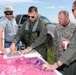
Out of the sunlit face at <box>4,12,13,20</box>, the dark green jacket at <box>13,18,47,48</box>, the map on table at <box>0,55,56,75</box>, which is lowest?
the map on table at <box>0,55,56,75</box>

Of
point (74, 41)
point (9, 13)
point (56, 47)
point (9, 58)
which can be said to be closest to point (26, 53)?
point (9, 58)

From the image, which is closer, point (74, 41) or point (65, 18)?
point (74, 41)

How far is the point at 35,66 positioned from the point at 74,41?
0.75 m

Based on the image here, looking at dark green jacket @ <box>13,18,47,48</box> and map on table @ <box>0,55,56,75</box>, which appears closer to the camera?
map on table @ <box>0,55,56,75</box>

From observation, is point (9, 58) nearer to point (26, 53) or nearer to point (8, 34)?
point (26, 53)

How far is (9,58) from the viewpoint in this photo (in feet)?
11.8

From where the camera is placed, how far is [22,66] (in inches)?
123

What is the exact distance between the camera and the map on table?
287cm

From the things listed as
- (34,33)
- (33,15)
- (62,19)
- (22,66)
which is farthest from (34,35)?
(22,66)

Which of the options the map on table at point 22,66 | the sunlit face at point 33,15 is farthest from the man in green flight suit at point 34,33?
the map on table at point 22,66

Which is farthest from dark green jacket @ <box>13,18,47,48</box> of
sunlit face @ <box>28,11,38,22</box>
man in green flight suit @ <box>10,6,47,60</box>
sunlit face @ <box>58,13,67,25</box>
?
sunlit face @ <box>58,13,67,25</box>

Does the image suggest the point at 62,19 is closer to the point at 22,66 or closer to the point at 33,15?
the point at 33,15

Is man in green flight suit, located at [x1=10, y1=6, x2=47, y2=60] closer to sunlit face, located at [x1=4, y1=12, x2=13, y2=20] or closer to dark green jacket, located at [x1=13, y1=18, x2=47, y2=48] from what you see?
dark green jacket, located at [x1=13, y1=18, x2=47, y2=48]

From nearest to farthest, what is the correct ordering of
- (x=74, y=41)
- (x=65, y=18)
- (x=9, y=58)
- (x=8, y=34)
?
1. (x=74, y=41)
2. (x=9, y=58)
3. (x=65, y=18)
4. (x=8, y=34)
